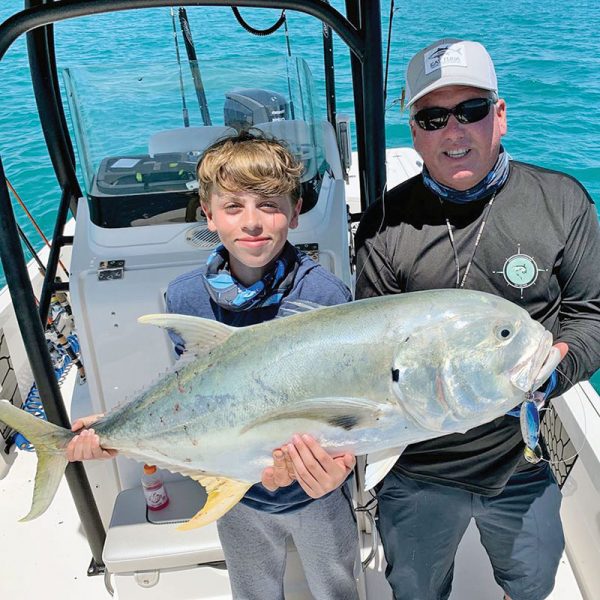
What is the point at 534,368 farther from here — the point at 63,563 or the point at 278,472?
the point at 63,563

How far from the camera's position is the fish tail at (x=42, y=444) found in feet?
5.16

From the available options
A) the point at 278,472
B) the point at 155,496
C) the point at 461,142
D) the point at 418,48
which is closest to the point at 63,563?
the point at 155,496

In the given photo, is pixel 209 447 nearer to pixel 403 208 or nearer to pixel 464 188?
pixel 403 208

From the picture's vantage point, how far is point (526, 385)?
48.3 inches

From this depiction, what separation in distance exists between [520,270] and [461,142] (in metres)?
0.37

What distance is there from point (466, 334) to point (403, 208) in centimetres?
54

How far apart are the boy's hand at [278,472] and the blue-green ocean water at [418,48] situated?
692 cm

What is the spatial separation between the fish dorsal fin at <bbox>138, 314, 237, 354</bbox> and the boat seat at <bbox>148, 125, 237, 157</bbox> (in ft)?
3.84

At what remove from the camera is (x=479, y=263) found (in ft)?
5.23

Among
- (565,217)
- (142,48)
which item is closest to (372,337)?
(565,217)

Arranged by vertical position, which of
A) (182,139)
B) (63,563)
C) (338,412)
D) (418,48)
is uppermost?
(182,139)

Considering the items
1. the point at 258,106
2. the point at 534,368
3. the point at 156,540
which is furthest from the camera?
the point at 258,106

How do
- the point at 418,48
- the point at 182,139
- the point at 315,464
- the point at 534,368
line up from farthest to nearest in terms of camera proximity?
the point at 418,48
the point at 182,139
the point at 315,464
the point at 534,368

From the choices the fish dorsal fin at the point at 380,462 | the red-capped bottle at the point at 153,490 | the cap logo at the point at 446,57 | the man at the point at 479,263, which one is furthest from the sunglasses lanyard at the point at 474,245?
the red-capped bottle at the point at 153,490
